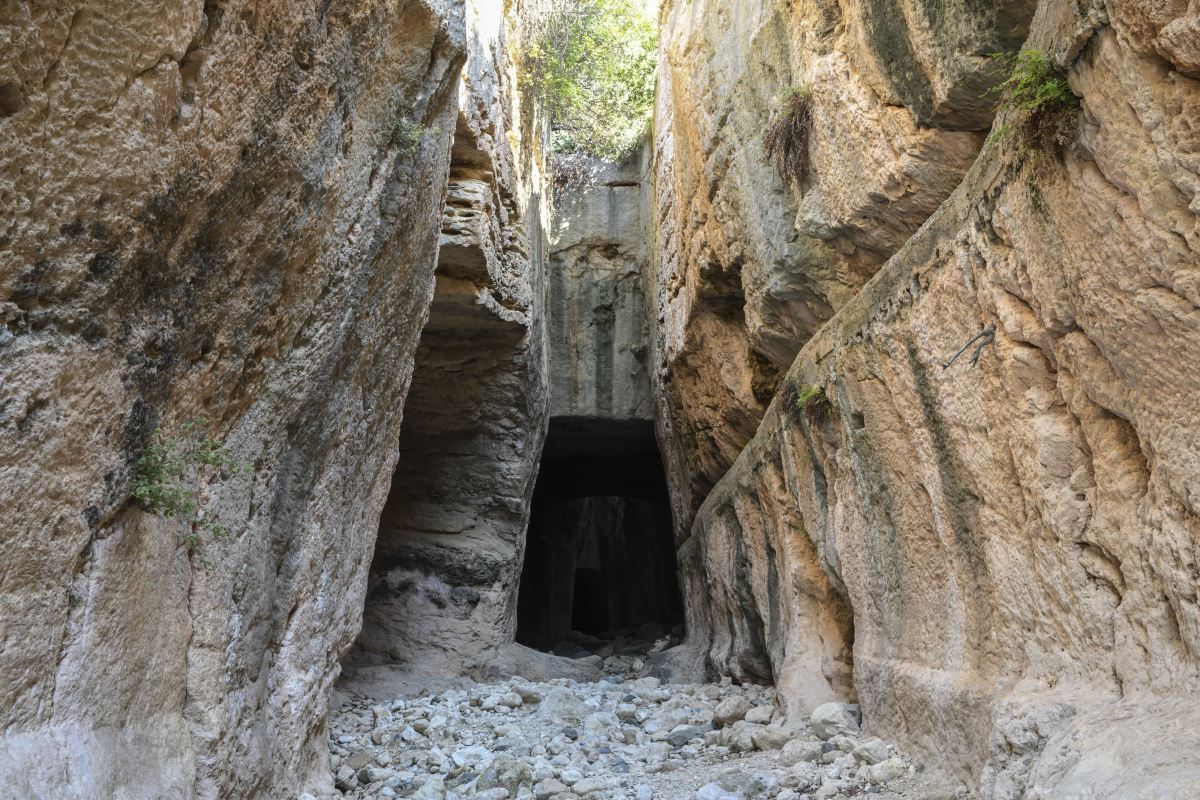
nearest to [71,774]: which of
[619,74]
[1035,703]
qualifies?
[1035,703]

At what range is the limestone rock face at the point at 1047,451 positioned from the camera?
8.65 feet

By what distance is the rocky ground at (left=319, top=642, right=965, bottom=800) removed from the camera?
4477 millimetres

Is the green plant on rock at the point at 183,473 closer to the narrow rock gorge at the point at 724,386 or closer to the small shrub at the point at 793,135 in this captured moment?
the narrow rock gorge at the point at 724,386

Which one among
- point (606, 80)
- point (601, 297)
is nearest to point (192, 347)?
point (601, 297)

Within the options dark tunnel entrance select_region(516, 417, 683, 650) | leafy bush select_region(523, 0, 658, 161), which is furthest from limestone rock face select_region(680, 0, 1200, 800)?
dark tunnel entrance select_region(516, 417, 683, 650)

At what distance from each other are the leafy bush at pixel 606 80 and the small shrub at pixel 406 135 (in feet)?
23.1

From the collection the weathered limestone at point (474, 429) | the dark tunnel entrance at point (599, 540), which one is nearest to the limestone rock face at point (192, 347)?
the weathered limestone at point (474, 429)

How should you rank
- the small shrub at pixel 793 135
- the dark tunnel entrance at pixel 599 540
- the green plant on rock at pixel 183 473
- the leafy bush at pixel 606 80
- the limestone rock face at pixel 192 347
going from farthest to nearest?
the dark tunnel entrance at pixel 599 540
the leafy bush at pixel 606 80
the small shrub at pixel 793 135
the green plant on rock at pixel 183 473
the limestone rock face at pixel 192 347

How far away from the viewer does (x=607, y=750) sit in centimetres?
588

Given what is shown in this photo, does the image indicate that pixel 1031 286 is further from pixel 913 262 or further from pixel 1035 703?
pixel 1035 703

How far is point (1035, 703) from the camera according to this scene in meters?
3.25

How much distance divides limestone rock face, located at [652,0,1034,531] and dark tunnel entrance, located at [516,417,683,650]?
11.5 ft

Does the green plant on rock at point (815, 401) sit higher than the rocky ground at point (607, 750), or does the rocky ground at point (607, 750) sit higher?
the green plant on rock at point (815, 401)

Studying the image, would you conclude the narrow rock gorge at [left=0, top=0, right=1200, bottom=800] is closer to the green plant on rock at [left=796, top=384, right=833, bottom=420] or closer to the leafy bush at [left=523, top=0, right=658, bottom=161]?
the green plant on rock at [left=796, top=384, right=833, bottom=420]
